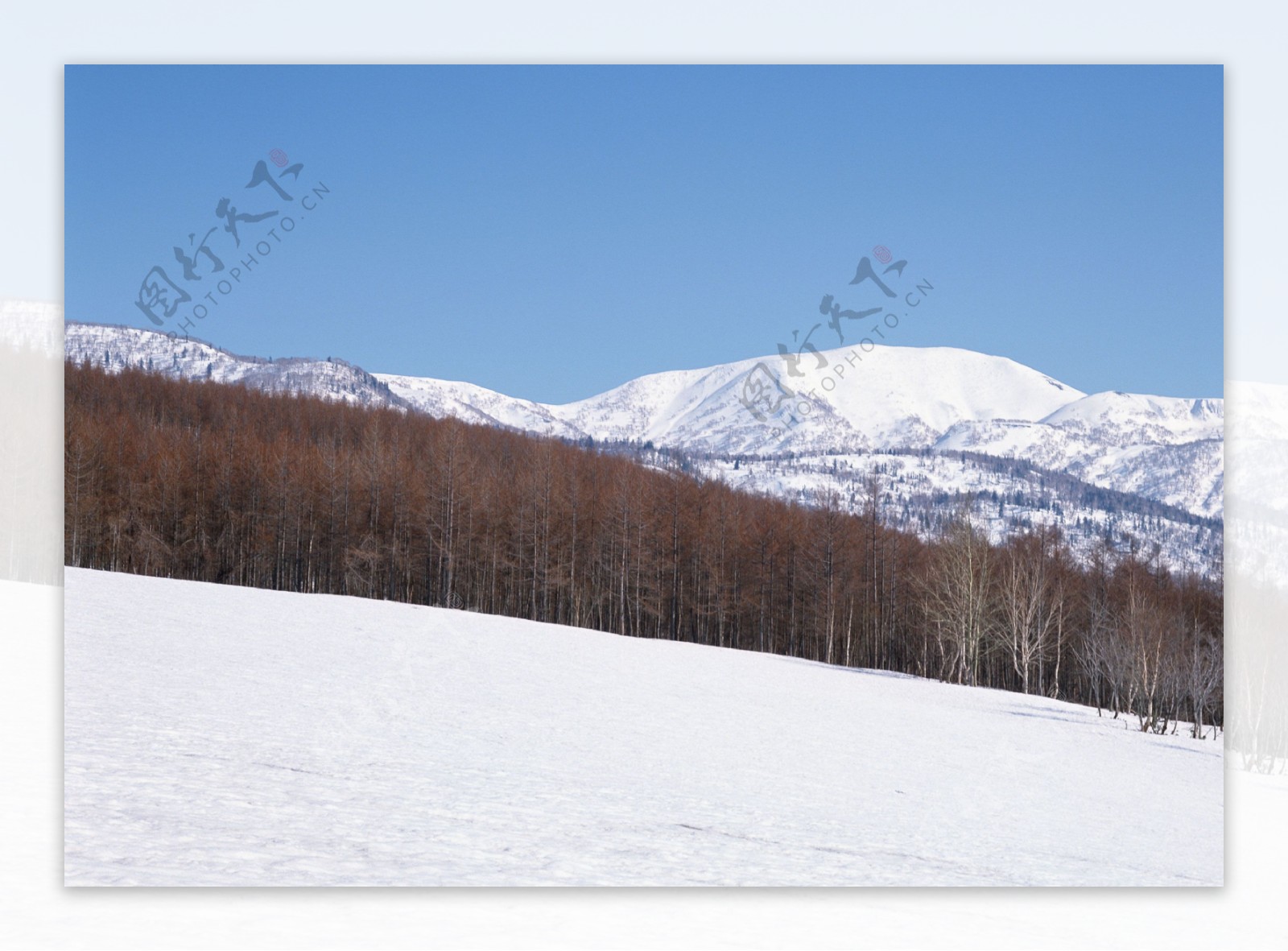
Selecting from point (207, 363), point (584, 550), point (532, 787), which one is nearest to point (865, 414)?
point (532, 787)

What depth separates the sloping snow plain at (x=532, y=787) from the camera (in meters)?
6.11

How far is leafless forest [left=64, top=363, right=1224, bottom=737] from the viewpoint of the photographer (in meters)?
10.8

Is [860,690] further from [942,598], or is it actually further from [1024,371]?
[942,598]

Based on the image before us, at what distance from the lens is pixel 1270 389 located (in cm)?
767

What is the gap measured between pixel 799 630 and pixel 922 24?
18.9 meters

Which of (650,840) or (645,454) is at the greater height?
(645,454)

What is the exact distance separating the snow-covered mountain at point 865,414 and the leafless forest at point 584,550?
67cm

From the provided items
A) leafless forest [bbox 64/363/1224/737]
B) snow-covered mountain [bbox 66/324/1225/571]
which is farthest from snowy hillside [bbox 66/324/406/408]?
leafless forest [bbox 64/363/1224/737]

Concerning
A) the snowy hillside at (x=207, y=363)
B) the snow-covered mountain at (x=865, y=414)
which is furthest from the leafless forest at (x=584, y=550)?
the snow-covered mountain at (x=865, y=414)

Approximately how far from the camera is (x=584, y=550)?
2103 centimetres

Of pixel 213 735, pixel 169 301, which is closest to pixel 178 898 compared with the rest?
pixel 213 735

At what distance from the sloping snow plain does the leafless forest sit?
1.62 m

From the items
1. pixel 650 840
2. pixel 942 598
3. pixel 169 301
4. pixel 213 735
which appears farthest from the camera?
pixel 942 598

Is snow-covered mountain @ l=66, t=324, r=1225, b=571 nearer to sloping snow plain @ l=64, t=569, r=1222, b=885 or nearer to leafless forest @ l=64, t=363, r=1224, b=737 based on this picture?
leafless forest @ l=64, t=363, r=1224, b=737
